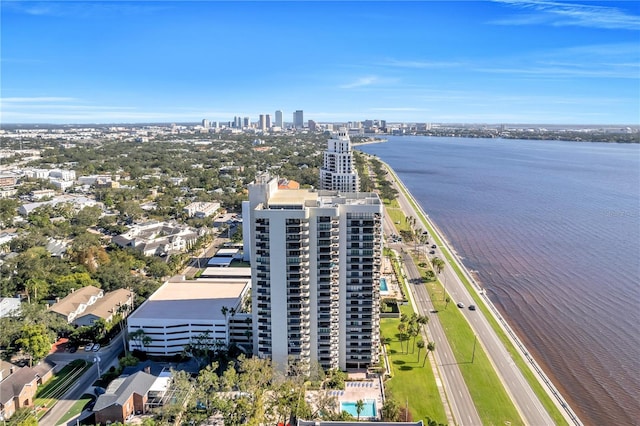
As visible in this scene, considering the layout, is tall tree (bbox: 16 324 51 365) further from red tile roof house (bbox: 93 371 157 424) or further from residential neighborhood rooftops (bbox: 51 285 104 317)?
red tile roof house (bbox: 93 371 157 424)

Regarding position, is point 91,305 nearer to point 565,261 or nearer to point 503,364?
point 503,364

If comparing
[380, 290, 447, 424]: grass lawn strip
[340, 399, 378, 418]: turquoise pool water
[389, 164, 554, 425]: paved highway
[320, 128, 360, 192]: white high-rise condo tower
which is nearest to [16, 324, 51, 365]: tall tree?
[340, 399, 378, 418]: turquoise pool water

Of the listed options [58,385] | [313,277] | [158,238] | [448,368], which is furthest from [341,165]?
[58,385]

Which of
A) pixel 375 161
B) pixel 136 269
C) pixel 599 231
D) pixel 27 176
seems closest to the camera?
pixel 136 269

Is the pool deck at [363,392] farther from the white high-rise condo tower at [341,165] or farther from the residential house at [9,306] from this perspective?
the white high-rise condo tower at [341,165]

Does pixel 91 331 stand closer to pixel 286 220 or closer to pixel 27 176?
pixel 286 220

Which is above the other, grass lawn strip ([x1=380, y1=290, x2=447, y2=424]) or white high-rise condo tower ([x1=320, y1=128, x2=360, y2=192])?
white high-rise condo tower ([x1=320, y1=128, x2=360, y2=192])

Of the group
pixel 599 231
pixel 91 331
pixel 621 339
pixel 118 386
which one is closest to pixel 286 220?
pixel 118 386
